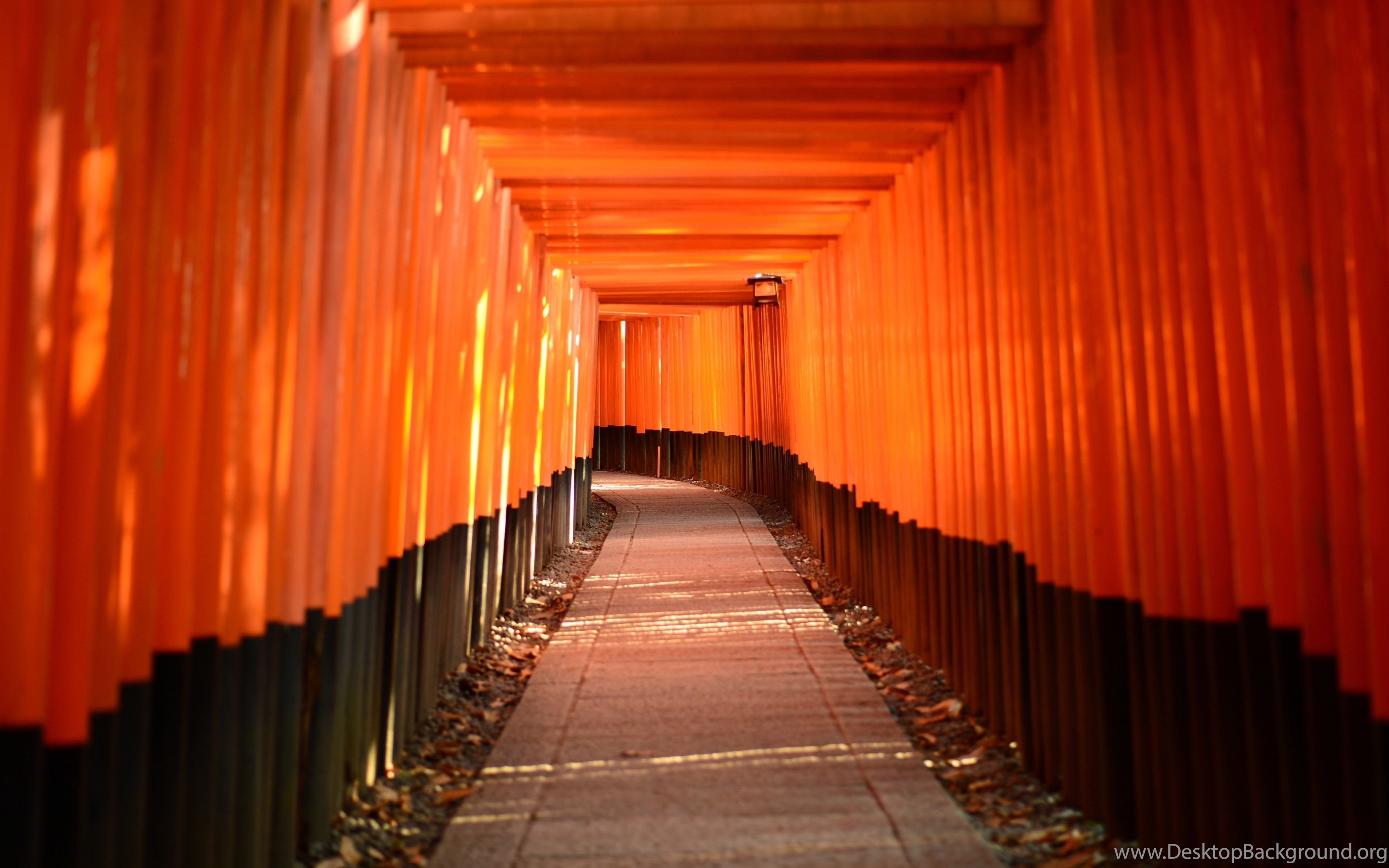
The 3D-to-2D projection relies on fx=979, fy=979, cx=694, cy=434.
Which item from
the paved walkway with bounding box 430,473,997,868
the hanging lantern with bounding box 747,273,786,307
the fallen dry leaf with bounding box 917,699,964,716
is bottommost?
the fallen dry leaf with bounding box 917,699,964,716

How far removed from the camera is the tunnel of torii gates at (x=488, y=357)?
7.49 feet

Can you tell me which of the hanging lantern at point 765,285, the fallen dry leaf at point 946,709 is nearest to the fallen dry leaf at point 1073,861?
the fallen dry leaf at point 946,709

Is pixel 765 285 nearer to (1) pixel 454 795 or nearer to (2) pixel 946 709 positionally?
(2) pixel 946 709

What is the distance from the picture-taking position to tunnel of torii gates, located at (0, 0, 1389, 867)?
7.49 feet

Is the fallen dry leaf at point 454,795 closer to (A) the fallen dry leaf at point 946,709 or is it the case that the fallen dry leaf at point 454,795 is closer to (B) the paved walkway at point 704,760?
(B) the paved walkway at point 704,760

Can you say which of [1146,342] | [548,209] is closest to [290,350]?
[1146,342]

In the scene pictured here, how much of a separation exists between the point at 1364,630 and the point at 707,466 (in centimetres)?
1670

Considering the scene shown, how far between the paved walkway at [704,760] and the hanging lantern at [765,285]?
4677 millimetres

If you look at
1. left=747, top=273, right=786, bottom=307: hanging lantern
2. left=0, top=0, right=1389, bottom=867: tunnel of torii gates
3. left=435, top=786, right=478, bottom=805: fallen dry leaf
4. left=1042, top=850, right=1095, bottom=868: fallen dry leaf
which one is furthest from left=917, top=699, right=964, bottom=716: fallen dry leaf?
left=747, top=273, right=786, bottom=307: hanging lantern

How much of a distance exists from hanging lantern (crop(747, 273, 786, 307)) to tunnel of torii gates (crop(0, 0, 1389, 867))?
4.83 m

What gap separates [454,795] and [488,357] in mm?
3252

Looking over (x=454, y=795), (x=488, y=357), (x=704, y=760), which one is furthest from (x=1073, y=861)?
(x=488, y=357)

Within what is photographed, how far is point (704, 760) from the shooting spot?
450 cm

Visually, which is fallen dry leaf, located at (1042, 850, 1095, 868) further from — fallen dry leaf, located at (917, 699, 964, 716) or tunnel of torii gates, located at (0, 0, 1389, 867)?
fallen dry leaf, located at (917, 699, 964, 716)
